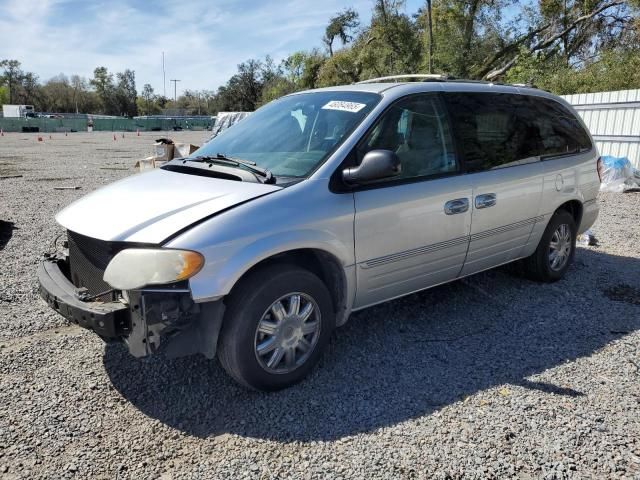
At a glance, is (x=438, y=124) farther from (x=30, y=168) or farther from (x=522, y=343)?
(x=30, y=168)

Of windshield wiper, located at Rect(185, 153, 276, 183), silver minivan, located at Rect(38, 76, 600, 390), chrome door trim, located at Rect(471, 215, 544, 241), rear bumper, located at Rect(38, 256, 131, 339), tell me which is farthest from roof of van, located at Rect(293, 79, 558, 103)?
rear bumper, located at Rect(38, 256, 131, 339)

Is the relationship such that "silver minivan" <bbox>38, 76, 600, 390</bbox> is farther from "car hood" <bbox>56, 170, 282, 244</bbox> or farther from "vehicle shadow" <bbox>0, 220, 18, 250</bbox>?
"vehicle shadow" <bbox>0, 220, 18, 250</bbox>

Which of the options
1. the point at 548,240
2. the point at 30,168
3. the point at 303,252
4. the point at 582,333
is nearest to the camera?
the point at 303,252

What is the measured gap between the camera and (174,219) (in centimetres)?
282

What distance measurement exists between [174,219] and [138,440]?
3.94ft

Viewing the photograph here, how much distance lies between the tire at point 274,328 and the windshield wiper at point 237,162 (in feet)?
1.89

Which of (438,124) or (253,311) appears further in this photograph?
(438,124)

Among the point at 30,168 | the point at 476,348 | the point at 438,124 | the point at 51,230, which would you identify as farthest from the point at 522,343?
the point at 30,168

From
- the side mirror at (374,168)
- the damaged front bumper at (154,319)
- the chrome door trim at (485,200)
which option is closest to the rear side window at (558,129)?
the chrome door trim at (485,200)

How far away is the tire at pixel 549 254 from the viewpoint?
4.99 metres

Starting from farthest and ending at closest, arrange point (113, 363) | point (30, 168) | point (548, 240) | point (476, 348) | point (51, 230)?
point (30, 168) < point (51, 230) < point (548, 240) < point (476, 348) < point (113, 363)

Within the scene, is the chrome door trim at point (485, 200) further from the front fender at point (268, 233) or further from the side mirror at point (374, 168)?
the front fender at point (268, 233)

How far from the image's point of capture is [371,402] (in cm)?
309

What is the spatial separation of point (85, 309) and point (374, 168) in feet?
6.09
